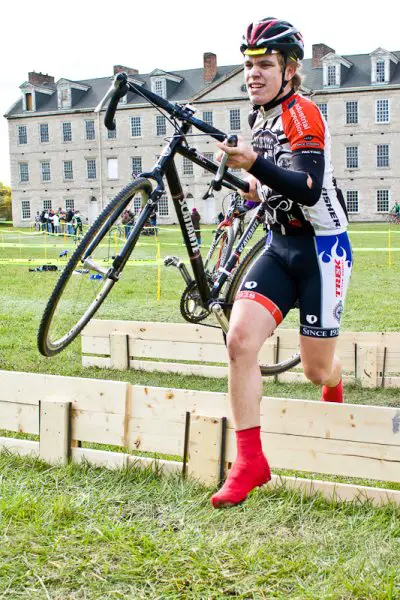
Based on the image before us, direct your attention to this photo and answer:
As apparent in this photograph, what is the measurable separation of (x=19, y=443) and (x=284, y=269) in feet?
7.75

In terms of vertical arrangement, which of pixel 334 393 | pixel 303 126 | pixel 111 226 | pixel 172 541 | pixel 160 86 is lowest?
pixel 172 541

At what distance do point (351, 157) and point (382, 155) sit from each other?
283 centimetres

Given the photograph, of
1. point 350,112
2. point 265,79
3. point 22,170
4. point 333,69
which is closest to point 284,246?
point 265,79

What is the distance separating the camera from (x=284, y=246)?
14.6 ft

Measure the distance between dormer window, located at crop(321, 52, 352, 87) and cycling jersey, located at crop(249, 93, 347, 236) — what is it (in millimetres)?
68449

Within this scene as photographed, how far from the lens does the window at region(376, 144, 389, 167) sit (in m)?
68.8

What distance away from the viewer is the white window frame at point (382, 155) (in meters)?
68.8

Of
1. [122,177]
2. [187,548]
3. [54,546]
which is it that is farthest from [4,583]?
[122,177]

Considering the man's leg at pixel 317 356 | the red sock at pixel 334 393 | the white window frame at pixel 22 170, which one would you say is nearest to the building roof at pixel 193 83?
the white window frame at pixel 22 170

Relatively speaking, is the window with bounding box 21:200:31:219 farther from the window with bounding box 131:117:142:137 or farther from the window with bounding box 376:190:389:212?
the window with bounding box 376:190:389:212

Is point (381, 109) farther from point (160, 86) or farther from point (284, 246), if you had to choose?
point (284, 246)

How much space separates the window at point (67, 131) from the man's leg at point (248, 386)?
79677mm

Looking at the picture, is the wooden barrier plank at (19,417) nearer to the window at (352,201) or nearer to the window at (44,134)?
the window at (352,201)

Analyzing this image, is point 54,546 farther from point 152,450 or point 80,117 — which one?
point 80,117
